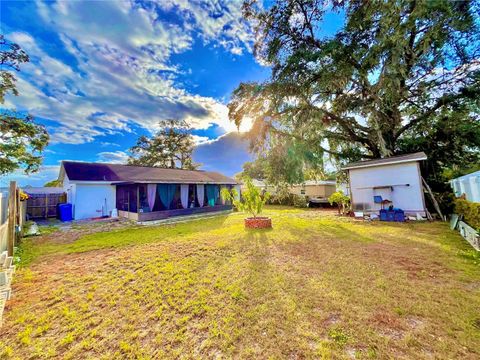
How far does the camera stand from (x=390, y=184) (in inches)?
428

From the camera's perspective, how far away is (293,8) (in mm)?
11383

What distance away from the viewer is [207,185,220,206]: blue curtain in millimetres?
15268

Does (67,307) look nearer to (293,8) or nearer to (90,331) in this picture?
(90,331)

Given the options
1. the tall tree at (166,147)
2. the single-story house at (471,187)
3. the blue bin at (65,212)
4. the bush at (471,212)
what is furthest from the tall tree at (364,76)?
the tall tree at (166,147)

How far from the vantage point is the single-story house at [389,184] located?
10234 millimetres

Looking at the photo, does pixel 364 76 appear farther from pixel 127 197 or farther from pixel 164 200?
pixel 127 197

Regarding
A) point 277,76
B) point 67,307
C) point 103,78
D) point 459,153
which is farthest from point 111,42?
point 459,153

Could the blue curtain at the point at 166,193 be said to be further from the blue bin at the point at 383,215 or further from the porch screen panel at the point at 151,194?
the blue bin at the point at 383,215

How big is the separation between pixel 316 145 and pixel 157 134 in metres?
20.9

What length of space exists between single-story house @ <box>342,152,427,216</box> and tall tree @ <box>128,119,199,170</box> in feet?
69.3

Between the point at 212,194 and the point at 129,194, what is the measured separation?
18.5 feet

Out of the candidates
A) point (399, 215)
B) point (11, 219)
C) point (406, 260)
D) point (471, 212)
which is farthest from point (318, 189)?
point (11, 219)

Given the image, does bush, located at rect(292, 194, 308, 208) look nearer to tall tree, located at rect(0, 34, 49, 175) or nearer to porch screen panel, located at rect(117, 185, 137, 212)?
porch screen panel, located at rect(117, 185, 137, 212)

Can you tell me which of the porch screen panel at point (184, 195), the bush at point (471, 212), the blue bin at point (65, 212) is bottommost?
the bush at point (471, 212)
